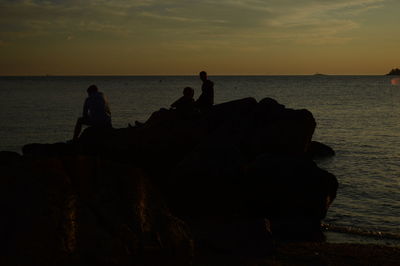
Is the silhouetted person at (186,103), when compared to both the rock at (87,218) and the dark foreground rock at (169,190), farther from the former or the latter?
the rock at (87,218)

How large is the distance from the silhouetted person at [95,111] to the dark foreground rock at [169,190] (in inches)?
13.1

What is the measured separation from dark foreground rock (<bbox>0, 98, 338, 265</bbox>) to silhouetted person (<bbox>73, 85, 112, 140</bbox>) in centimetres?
33

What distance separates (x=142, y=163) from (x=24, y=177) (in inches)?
352

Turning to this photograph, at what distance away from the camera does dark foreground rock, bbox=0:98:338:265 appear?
5.89 meters

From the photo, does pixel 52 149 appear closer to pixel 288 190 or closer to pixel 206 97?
pixel 206 97

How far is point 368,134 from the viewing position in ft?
121

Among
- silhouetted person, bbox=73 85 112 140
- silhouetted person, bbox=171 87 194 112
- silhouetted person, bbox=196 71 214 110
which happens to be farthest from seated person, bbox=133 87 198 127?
silhouetted person, bbox=73 85 112 140

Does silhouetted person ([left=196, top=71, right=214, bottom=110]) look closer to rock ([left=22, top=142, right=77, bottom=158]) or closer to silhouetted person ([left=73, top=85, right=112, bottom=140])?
silhouetted person ([left=73, top=85, right=112, bottom=140])

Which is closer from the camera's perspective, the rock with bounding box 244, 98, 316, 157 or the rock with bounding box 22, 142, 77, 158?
the rock with bounding box 22, 142, 77, 158

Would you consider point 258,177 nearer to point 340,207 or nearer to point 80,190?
point 340,207

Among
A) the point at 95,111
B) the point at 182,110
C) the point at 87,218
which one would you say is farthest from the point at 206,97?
the point at 87,218

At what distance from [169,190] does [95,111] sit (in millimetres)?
3237

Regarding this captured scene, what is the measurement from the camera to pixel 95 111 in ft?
47.1

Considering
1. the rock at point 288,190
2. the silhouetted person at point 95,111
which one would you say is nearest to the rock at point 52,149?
the silhouetted person at point 95,111
